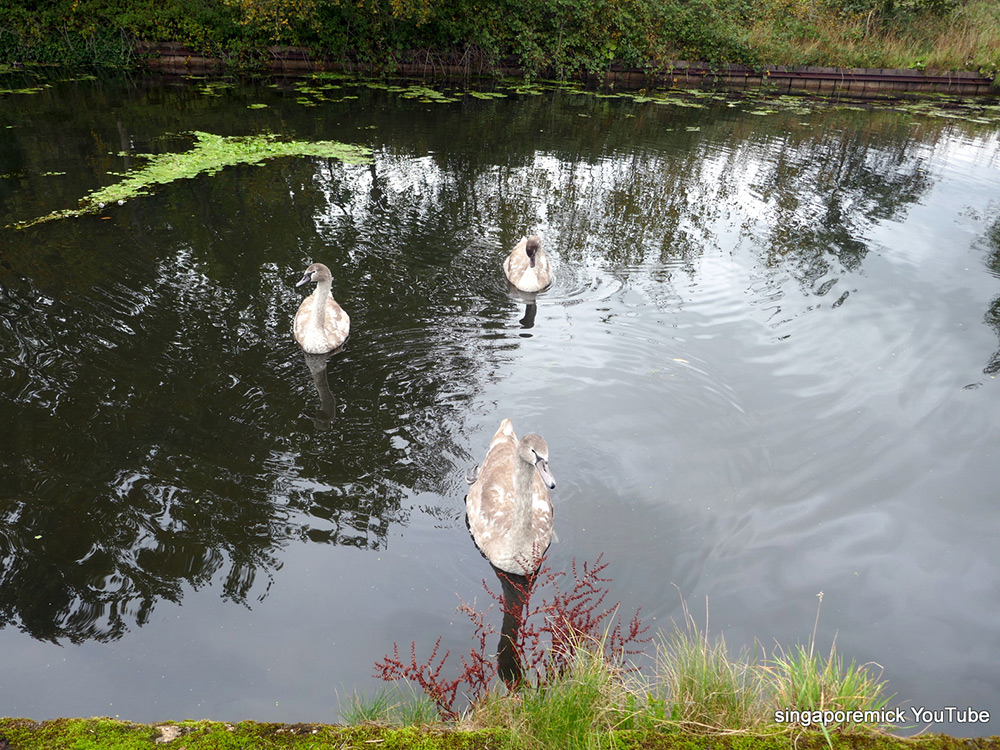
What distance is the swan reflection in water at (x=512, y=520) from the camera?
4.34 metres

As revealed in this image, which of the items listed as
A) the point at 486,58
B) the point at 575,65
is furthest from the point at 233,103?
the point at 575,65

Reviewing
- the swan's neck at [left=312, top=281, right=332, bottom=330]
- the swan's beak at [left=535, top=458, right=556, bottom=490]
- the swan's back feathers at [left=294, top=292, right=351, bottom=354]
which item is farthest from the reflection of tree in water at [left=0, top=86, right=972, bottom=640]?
the swan's beak at [left=535, top=458, right=556, bottom=490]

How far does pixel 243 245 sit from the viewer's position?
9664 millimetres

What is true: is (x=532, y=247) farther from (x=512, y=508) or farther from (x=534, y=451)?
(x=534, y=451)

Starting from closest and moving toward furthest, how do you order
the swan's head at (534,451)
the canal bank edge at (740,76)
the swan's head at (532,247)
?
the swan's head at (534,451) → the swan's head at (532,247) → the canal bank edge at (740,76)

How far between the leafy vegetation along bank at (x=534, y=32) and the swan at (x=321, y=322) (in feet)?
64.1

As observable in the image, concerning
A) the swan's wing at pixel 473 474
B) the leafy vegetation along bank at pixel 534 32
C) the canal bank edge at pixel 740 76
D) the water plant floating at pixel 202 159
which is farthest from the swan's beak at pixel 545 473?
the canal bank edge at pixel 740 76

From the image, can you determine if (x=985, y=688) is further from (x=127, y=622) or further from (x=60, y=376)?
(x=60, y=376)

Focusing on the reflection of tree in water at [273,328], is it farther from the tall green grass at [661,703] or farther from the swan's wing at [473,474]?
the tall green grass at [661,703]

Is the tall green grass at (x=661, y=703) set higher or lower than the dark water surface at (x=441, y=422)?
higher

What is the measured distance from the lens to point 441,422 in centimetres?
635

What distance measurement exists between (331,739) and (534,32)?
29.6 metres

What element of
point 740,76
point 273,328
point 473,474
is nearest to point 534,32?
point 740,76

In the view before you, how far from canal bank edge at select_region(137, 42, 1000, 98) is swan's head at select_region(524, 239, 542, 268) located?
2033 cm
